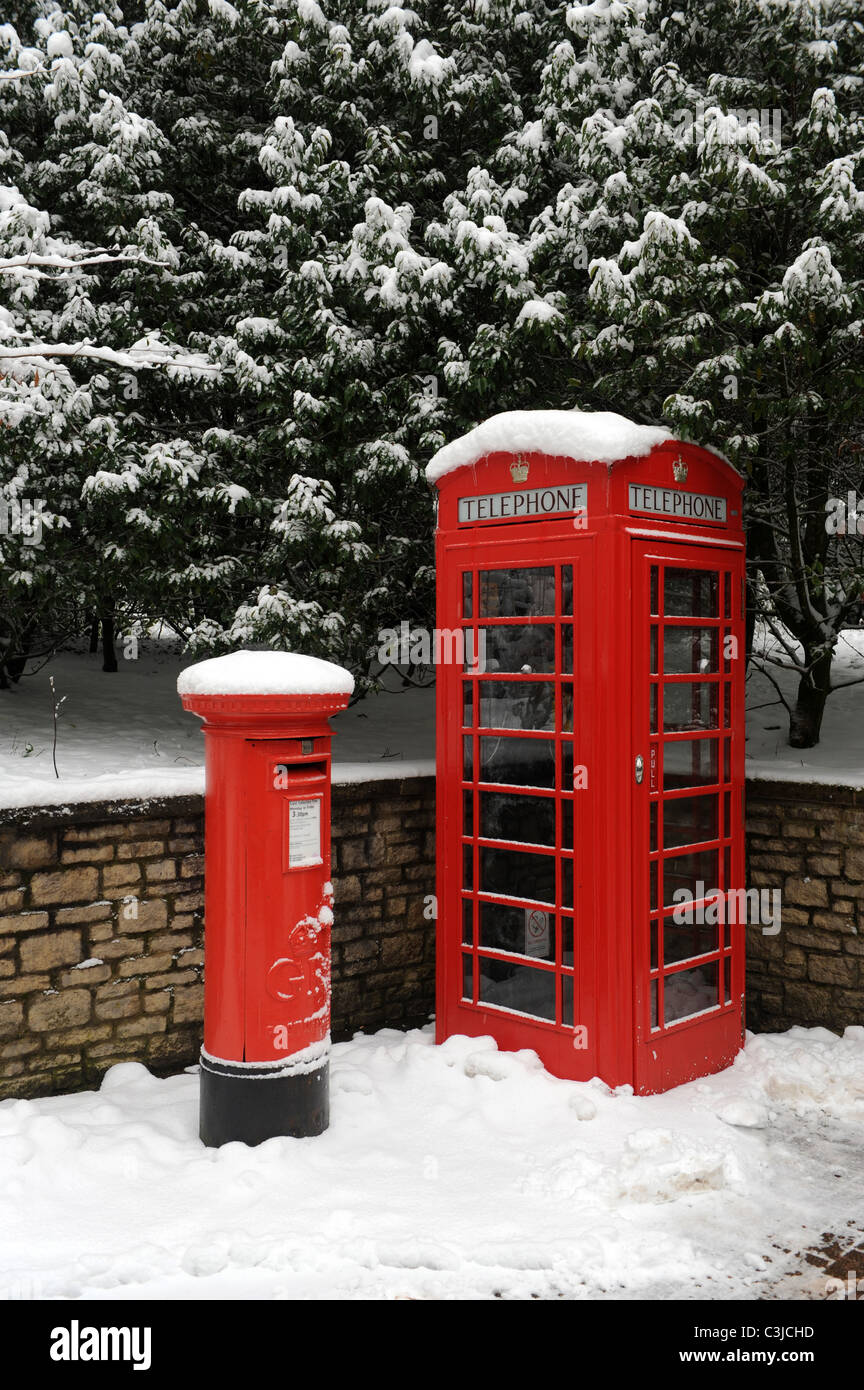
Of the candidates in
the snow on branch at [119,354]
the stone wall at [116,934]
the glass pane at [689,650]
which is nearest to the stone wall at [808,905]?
the glass pane at [689,650]

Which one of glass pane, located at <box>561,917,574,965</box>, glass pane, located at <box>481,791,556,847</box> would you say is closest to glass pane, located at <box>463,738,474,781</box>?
glass pane, located at <box>481,791,556,847</box>

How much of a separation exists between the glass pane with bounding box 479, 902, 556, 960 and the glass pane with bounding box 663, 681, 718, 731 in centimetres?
105

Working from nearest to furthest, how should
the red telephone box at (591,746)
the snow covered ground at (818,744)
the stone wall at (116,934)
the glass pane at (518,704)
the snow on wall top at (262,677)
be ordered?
the snow on wall top at (262,677), the stone wall at (116,934), the red telephone box at (591,746), the glass pane at (518,704), the snow covered ground at (818,744)

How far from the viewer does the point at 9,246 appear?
590 centimetres

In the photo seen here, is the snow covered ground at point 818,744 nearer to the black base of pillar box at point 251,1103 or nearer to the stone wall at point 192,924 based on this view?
the stone wall at point 192,924

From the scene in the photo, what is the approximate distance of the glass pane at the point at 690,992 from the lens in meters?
4.85

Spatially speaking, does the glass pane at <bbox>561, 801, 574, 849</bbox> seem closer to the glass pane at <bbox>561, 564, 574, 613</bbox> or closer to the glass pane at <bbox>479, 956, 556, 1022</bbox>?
the glass pane at <bbox>479, 956, 556, 1022</bbox>

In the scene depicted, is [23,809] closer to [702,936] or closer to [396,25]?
[702,936]

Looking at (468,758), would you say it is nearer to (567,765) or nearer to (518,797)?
(518,797)

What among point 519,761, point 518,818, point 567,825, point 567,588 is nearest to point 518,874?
point 518,818

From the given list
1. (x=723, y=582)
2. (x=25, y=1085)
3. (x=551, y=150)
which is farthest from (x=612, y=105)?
(x=25, y=1085)

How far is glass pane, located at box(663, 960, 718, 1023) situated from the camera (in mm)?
4848

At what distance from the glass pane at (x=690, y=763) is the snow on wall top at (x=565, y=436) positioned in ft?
4.50

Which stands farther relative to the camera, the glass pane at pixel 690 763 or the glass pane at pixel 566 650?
the glass pane at pixel 690 763
